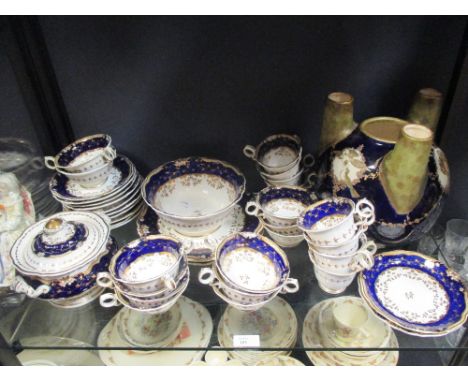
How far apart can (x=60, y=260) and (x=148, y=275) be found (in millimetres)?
128

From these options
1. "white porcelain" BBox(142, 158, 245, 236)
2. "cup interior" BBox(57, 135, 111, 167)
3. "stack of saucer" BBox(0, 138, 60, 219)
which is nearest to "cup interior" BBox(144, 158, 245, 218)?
"white porcelain" BBox(142, 158, 245, 236)

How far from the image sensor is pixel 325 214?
0.63 meters

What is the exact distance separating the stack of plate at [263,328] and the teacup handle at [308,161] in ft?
0.81

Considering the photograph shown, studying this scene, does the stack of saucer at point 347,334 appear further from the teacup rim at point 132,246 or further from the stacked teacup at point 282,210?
the teacup rim at point 132,246

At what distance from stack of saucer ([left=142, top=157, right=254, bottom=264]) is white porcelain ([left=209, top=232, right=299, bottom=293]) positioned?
5 cm

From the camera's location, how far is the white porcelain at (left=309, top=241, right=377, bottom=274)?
1.97 feet

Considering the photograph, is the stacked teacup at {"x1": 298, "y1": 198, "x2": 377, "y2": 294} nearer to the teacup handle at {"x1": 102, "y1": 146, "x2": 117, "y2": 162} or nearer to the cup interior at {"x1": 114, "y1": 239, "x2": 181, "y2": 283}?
the cup interior at {"x1": 114, "y1": 239, "x2": 181, "y2": 283}

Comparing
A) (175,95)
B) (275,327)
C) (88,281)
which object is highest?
(175,95)

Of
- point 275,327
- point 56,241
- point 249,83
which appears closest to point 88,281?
point 56,241

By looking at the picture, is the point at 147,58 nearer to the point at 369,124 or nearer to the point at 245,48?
the point at 245,48

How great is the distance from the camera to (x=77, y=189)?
740 millimetres

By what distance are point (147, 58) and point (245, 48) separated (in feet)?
0.55

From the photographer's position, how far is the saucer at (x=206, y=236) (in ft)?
2.25

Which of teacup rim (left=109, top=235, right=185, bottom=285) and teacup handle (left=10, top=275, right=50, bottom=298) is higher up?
teacup rim (left=109, top=235, right=185, bottom=285)
